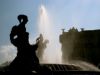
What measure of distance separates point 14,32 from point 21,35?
1.23ft

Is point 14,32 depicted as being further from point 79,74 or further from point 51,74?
point 79,74

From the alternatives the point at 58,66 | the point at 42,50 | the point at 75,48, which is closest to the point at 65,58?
the point at 75,48

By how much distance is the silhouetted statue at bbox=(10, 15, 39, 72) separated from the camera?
679 inches

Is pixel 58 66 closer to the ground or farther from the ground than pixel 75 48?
farther from the ground

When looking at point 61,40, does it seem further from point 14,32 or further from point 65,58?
point 14,32

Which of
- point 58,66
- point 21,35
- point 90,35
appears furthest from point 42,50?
point 90,35

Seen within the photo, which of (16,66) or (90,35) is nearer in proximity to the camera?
(16,66)

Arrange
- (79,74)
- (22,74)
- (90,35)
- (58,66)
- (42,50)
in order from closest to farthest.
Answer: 1. (22,74)
2. (79,74)
3. (58,66)
4. (42,50)
5. (90,35)

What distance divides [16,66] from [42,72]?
1.28m

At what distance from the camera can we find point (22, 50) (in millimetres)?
17547

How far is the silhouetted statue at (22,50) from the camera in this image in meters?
17.2

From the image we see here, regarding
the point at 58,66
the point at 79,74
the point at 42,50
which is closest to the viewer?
the point at 79,74

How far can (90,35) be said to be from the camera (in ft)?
286

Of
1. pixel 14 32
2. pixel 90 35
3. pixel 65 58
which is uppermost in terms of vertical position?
pixel 14 32
